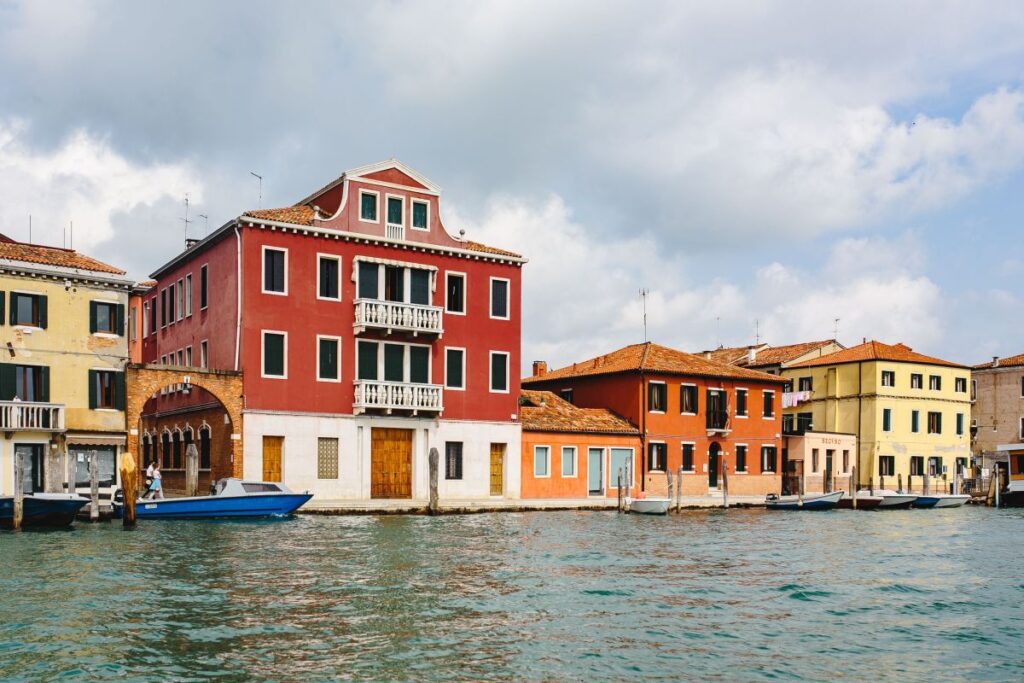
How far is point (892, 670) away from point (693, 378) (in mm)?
35402

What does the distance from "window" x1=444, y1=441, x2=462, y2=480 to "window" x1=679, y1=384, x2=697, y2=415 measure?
38.8 feet

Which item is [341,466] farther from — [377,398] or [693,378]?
[693,378]

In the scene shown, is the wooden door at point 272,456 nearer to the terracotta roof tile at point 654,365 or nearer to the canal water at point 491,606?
the canal water at point 491,606

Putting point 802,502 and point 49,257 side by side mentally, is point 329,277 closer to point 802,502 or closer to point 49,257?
point 49,257

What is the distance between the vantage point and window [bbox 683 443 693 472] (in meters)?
47.6

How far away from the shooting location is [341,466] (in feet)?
122

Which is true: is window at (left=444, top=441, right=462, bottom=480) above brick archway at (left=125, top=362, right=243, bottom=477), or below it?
below

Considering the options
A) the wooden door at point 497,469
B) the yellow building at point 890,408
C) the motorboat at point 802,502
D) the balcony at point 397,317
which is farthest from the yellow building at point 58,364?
the yellow building at point 890,408

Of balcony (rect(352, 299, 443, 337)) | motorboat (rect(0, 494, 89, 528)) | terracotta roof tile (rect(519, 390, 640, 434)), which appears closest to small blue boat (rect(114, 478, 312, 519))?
motorboat (rect(0, 494, 89, 528))

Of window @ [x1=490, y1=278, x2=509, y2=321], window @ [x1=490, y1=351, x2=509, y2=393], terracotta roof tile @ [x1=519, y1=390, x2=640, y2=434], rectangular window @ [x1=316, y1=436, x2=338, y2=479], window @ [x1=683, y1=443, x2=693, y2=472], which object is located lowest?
window @ [x1=683, y1=443, x2=693, y2=472]

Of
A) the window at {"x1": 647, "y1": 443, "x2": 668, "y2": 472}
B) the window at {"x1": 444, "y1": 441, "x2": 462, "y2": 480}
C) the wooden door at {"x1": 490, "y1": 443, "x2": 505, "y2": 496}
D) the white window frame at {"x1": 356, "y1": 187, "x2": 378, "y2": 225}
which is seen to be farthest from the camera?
the window at {"x1": 647, "y1": 443, "x2": 668, "y2": 472}

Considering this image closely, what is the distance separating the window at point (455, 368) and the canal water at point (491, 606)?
38.9 feet

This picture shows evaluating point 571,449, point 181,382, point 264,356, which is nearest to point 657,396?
point 571,449

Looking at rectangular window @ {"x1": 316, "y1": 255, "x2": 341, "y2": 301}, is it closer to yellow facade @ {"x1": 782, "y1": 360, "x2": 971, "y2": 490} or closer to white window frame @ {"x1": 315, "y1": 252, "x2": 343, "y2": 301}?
white window frame @ {"x1": 315, "y1": 252, "x2": 343, "y2": 301}
